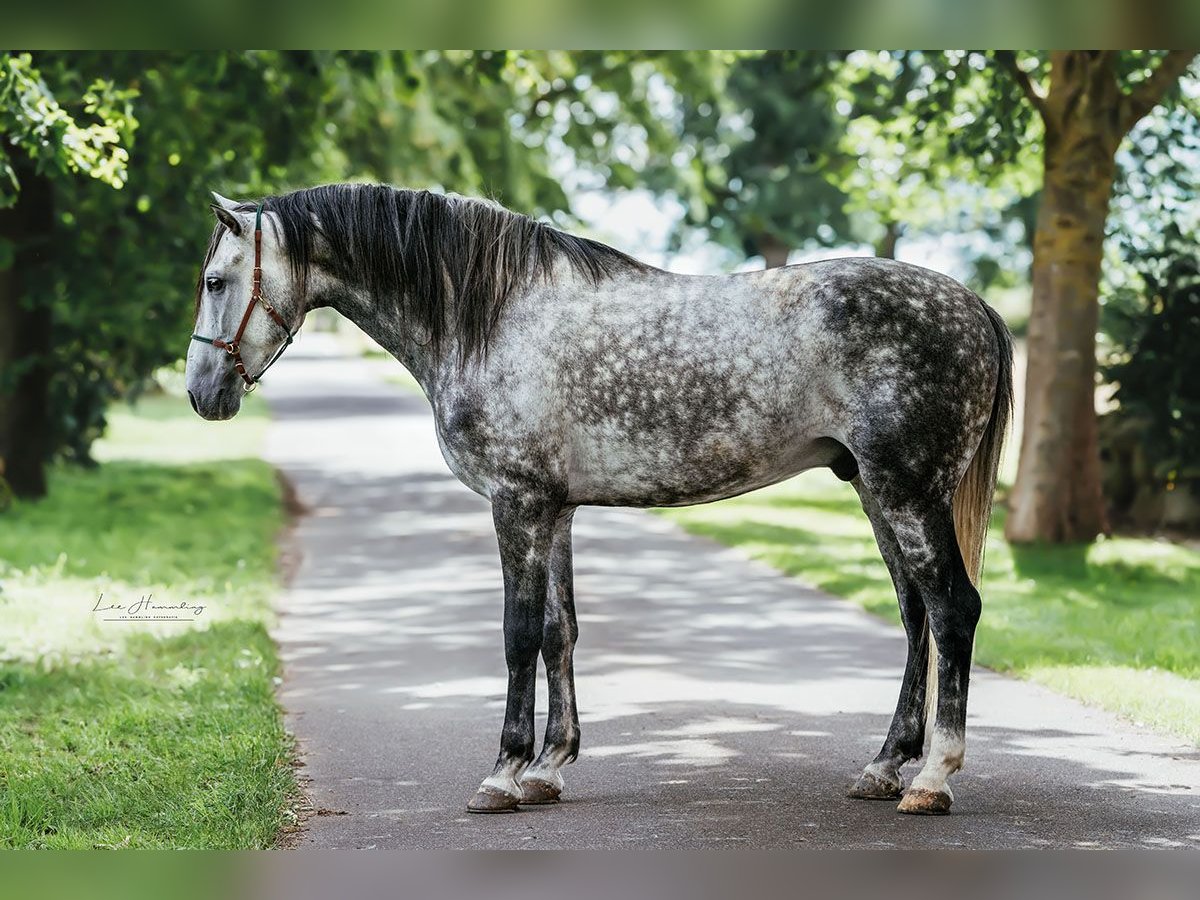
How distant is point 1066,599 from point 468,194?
779cm

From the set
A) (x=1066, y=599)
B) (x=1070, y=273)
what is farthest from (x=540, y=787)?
(x=1070, y=273)

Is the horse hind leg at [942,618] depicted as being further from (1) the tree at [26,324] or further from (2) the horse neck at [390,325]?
(1) the tree at [26,324]

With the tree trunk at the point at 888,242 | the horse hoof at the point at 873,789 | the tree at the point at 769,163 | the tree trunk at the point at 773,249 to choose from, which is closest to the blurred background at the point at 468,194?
the horse hoof at the point at 873,789

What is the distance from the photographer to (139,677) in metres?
8.51

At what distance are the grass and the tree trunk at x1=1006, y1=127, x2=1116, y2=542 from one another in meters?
6.99

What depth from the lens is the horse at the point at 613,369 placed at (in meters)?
5.92

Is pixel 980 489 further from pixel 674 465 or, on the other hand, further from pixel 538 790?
pixel 538 790

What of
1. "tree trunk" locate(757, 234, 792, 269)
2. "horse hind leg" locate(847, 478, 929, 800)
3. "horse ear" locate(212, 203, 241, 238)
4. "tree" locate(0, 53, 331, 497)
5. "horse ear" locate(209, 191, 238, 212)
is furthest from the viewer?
"tree trunk" locate(757, 234, 792, 269)

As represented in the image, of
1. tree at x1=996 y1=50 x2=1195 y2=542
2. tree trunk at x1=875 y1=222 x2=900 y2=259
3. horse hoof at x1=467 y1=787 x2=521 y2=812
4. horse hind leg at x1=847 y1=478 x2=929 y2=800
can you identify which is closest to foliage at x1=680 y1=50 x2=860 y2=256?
tree trunk at x1=875 y1=222 x2=900 y2=259

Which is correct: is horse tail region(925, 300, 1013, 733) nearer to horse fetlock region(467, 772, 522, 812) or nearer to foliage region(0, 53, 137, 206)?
horse fetlock region(467, 772, 522, 812)

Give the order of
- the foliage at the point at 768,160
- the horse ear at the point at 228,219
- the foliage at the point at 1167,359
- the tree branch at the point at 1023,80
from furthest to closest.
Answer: the foliage at the point at 768,160, the foliage at the point at 1167,359, the tree branch at the point at 1023,80, the horse ear at the point at 228,219

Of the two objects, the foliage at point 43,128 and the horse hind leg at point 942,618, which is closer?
the horse hind leg at point 942,618

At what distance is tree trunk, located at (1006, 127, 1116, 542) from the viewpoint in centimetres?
1368

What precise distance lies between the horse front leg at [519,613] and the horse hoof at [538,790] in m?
0.07
